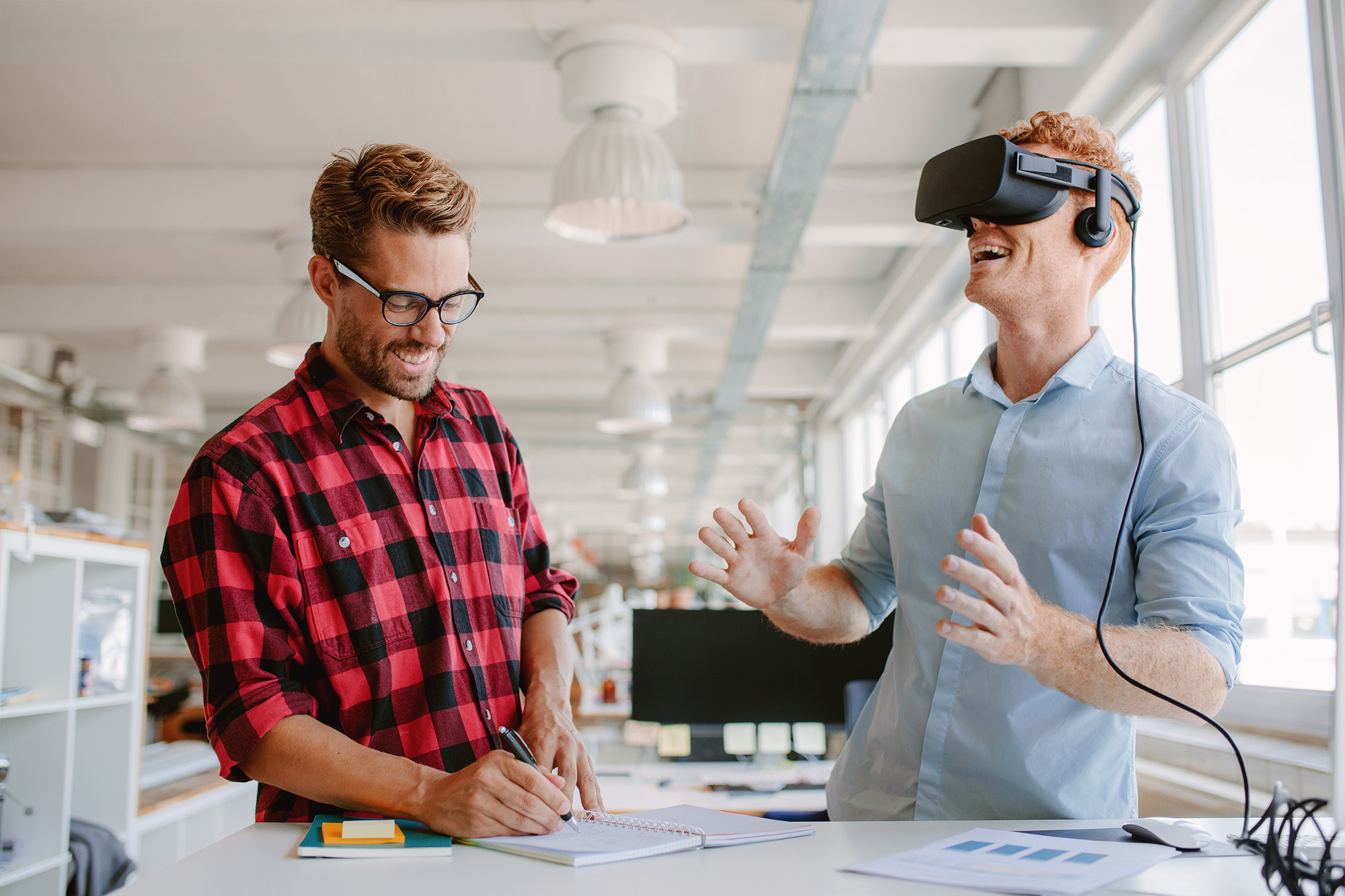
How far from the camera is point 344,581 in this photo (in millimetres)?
1200

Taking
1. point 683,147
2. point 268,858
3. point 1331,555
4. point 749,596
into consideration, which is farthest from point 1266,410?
point 683,147

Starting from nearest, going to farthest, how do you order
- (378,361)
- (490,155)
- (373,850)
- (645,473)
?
(373,850)
(378,361)
(490,155)
(645,473)

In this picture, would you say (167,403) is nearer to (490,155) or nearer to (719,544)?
(490,155)

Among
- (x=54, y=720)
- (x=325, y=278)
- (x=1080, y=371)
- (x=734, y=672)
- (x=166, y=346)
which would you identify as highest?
(x=166, y=346)

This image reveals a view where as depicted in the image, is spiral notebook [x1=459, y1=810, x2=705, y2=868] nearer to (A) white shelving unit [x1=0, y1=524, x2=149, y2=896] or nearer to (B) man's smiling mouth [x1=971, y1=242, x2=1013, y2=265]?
(B) man's smiling mouth [x1=971, y1=242, x2=1013, y2=265]

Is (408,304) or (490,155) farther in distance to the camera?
(490,155)

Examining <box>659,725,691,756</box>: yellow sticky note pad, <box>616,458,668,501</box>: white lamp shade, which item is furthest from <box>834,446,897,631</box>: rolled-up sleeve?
<box>616,458,668,501</box>: white lamp shade

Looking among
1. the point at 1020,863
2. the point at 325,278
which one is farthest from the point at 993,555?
the point at 325,278

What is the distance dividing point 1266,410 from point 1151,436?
193 centimetres

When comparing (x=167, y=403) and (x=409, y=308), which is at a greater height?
(x=167, y=403)

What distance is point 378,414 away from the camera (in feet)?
4.43

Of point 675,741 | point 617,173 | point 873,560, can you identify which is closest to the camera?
point 873,560

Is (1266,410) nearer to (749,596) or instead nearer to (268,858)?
(749,596)

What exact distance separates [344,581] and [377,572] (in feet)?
0.16
